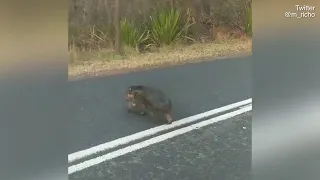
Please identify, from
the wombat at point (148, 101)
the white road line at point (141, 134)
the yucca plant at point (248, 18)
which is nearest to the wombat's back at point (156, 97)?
the wombat at point (148, 101)

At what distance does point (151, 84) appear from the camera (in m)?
3.11

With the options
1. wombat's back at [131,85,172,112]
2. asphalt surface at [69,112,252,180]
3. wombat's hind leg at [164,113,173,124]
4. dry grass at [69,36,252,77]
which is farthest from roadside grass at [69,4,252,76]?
asphalt surface at [69,112,252,180]

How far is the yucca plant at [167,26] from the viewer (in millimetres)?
3129

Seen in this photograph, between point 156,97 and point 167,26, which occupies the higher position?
point 167,26

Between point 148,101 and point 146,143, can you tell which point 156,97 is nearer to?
point 148,101

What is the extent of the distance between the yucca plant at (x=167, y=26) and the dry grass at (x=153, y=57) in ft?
0.21

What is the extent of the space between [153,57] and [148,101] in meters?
0.27

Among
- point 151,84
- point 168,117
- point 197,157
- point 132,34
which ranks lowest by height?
point 197,157

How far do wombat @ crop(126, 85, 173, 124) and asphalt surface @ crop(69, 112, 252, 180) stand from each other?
7.4 inches

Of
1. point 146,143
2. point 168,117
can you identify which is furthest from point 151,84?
point 146,143

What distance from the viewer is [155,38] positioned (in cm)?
313

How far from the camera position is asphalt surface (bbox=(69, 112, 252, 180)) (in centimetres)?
303

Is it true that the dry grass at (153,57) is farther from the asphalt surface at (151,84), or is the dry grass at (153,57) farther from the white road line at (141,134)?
the white road line at (141,134)

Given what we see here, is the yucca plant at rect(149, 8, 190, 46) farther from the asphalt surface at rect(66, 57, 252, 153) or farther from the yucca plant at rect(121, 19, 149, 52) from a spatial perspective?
the asphalt surface at rect(66, 57, 252, 153)
